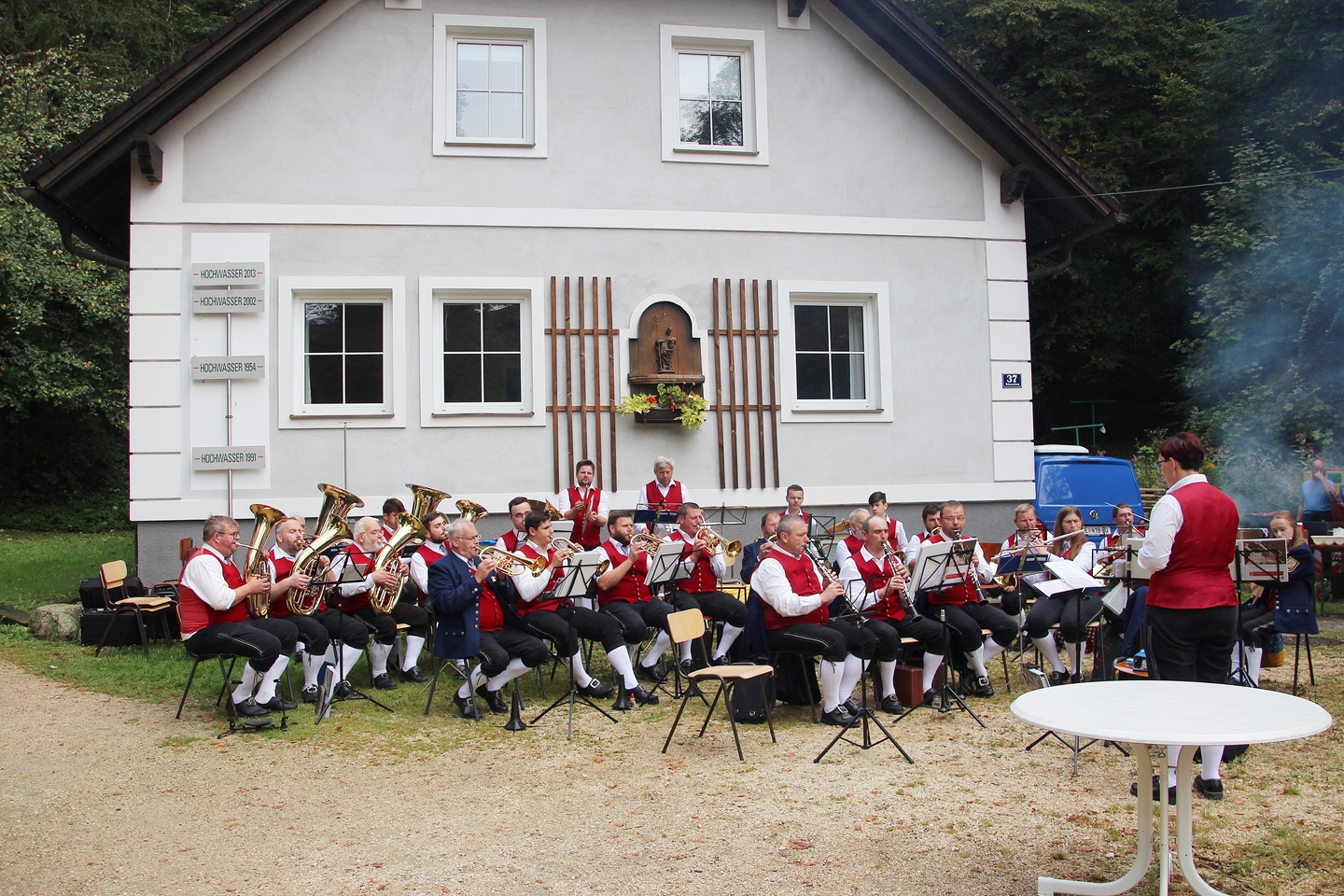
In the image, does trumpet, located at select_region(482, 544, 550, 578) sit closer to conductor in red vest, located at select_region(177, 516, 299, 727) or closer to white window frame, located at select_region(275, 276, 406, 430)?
conductor in red vest, located at select_region(177, 516, 299, 727)

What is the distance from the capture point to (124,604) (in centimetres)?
1101

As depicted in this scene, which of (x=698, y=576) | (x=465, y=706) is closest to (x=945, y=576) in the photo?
(x=698, y=576)

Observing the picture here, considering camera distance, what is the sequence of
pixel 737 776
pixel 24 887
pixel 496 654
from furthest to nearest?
pixel 496 654, pixel 737 776, pixel 24 887

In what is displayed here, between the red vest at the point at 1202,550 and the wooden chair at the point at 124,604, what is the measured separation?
9217 millimetres

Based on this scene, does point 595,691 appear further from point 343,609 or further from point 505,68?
point 505,68

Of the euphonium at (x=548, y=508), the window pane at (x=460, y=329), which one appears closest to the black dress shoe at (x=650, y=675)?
the euphonium at (x=548, y=508)

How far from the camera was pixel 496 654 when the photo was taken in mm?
8414

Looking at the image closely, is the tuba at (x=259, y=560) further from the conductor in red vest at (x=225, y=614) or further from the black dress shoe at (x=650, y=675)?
the black dress shoe at (x=650, y=675)

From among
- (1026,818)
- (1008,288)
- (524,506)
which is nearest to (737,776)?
(1026,818)

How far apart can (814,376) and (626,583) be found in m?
4.62

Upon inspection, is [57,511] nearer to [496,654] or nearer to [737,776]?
[496,654]

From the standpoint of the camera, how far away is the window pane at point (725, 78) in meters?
13.3

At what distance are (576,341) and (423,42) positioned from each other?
3.80 m

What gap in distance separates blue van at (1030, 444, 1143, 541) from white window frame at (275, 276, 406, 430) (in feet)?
25.6
